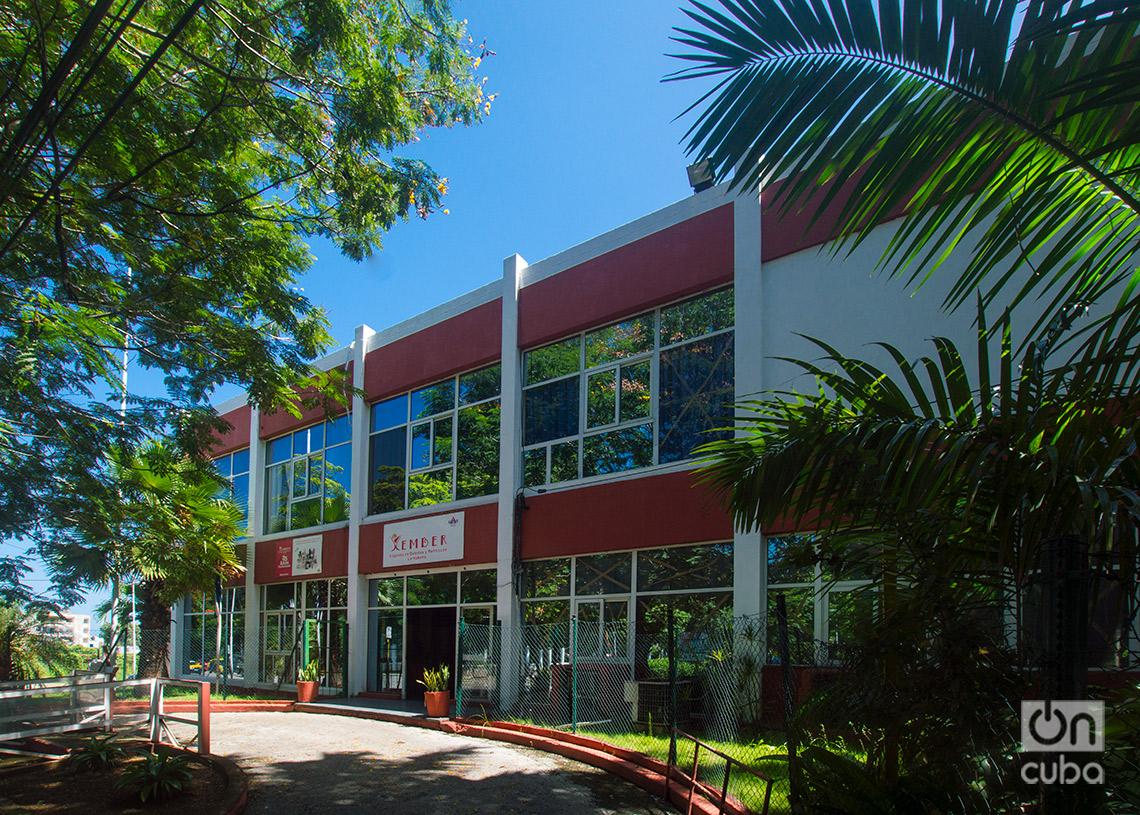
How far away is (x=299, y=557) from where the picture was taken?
22.9 meters

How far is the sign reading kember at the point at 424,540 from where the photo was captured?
18031 millimetres

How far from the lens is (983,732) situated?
3648mm

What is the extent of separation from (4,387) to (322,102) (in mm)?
4247

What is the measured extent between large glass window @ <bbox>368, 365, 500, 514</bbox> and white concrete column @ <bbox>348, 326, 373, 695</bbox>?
0.71ft

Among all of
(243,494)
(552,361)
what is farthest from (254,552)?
(552,361)

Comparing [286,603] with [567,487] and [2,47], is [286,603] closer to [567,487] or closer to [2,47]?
[567,487]

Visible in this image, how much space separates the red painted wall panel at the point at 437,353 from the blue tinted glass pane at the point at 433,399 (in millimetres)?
203

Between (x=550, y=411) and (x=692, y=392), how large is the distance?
3.29 m

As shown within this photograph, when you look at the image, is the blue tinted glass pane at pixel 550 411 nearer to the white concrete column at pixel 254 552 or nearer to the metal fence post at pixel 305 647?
the metal fence post at pixel 305 647

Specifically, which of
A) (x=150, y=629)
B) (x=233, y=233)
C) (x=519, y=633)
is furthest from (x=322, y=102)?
(x=150, y=629)

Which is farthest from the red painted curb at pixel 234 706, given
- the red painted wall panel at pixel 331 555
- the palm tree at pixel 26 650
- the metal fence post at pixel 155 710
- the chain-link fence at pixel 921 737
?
the chain-link fence at pixel 921 737

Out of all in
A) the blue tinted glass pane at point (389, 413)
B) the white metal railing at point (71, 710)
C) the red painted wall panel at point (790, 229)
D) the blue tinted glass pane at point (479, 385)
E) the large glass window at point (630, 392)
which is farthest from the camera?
the blue tinted glass pane at point (389, 413)

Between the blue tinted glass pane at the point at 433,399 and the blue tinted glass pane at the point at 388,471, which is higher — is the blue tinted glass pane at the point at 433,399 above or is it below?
above

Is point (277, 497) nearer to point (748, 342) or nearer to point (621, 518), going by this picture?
point (621, 518)
